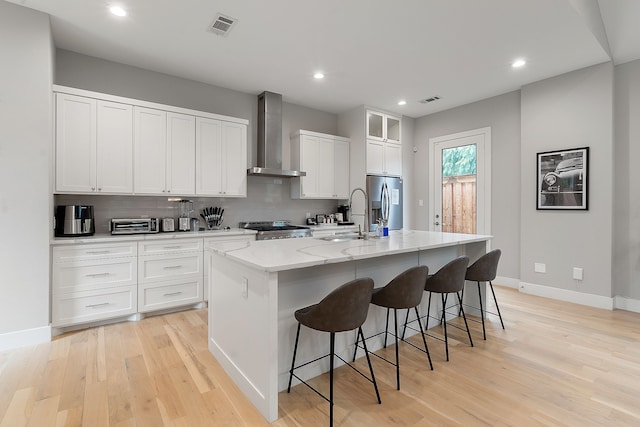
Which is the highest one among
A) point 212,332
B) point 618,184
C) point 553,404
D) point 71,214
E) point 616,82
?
point 616,82

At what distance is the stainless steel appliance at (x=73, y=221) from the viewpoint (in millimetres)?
3133

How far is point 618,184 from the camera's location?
12.3 feet

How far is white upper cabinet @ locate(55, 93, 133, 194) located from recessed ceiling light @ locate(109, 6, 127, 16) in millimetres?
959

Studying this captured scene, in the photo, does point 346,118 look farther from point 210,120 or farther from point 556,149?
point 556,149

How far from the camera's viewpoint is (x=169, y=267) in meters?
3.47

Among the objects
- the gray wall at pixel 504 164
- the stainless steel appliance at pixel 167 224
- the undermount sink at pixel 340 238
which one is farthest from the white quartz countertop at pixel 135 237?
the gray wall at pixel 504 164

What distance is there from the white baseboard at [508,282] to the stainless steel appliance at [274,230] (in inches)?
119

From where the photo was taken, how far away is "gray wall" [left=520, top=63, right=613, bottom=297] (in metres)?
3.68

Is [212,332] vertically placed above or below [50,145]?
below

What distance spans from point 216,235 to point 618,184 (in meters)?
4.90

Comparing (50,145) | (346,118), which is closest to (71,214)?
(50,145)

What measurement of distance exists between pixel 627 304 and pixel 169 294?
17.6ft

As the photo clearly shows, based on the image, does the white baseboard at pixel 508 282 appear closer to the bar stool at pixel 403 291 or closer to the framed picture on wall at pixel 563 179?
the framed picture on wall at pixel 563 179

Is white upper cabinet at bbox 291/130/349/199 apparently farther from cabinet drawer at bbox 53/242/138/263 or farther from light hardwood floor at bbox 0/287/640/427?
light hardwood floor at bbox 0/287/640/427
